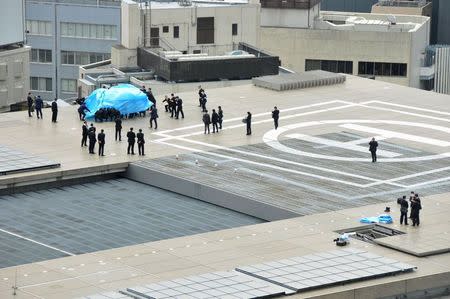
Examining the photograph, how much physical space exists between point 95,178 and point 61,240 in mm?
13598

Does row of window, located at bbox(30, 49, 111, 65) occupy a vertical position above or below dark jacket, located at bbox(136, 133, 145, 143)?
below

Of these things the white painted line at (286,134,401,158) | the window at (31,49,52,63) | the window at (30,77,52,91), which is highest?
the white painted line at (286,134,401,158)

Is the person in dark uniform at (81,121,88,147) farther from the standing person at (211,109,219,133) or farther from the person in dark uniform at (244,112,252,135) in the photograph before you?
the person in dark uniform at (244,112,252,135)

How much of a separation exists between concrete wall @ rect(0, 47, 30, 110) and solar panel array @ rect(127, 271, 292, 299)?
5672cm

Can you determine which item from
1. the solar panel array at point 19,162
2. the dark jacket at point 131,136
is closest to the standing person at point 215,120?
the dark jacket at point 131,136

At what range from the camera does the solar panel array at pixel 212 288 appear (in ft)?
246

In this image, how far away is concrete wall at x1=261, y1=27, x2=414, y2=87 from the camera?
517ft

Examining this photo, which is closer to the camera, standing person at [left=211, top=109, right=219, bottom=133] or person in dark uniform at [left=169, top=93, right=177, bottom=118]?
standing person at [left=211, top=109, right=219, bottom=133]

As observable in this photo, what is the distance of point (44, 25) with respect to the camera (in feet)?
554

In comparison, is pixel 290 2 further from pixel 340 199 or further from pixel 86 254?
pixel 86 254

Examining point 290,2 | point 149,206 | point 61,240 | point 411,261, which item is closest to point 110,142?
point 149,206

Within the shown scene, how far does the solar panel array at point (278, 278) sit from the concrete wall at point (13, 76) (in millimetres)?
54269

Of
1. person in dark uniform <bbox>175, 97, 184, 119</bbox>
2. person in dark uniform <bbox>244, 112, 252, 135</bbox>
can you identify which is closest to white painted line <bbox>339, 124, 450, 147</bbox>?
person in dark uniform <bbox>244, 112, 252, 135</bbox>

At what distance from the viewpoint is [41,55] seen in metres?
170
